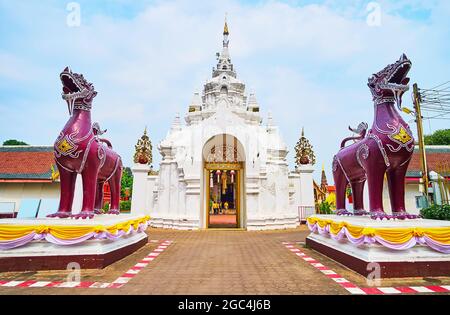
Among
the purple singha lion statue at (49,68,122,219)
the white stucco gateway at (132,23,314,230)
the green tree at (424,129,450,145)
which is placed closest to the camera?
the purple singha lion statue at (49,68,122,219)

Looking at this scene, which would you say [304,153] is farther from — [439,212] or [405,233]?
[405,233]

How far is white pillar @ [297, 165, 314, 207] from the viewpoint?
59.3 ft

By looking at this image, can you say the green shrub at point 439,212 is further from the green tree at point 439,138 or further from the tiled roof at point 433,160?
the green tree at point 439,138

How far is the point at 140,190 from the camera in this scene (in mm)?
17578

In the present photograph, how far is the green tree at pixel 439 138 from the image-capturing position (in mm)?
35219

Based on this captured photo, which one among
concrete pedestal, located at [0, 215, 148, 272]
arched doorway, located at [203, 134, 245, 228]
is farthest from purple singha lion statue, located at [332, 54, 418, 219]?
arched doorway, located at [203, 134, 245, 228]

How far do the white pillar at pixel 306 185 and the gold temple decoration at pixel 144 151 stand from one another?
33.6 feet

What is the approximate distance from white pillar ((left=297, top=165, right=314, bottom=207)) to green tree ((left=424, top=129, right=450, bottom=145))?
28043mm

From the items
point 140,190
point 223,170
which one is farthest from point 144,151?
point 223,170

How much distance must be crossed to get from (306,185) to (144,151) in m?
11.2

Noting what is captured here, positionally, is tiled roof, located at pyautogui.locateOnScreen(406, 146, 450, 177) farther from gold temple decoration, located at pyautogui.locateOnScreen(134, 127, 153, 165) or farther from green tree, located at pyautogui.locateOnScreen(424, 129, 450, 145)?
green tree, located at pyautogui.locateOnScreen(424, 129, 450, 145)

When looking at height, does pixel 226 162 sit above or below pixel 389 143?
above

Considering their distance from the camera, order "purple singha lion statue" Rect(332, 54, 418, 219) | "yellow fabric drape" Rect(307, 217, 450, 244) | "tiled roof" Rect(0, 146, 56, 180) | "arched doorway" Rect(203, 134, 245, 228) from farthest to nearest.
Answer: "tiled roof" Rect(0, 146, 56, 180) < "arched doorway" Rect(203, 134, 245, 228) < "purple singha lion statue" Rect(332, 54, 418, 219) < "yellow fabric drape" Rect(307, 217, 450, 244)
